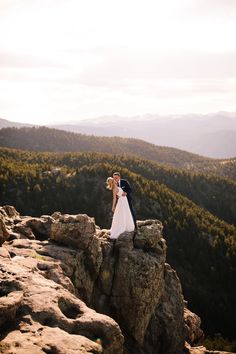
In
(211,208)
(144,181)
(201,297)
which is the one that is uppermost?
(144,181)

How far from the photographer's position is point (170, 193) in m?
107

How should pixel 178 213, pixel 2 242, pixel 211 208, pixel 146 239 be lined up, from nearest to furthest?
pixel 2 242
pixel 146 239
pixel 178 213
pixel 211 208

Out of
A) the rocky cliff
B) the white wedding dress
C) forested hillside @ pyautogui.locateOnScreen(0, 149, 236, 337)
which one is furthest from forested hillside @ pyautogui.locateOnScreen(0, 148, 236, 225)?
the rocky cliff

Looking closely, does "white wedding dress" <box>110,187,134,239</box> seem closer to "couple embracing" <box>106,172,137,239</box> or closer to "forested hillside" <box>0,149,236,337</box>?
"couple embracing" <box>106,172,137,239</box>

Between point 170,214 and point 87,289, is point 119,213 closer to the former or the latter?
point 87,289

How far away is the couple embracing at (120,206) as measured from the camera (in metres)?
23.1

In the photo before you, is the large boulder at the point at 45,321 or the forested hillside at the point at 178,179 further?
the forested hillside at the point at 178,179

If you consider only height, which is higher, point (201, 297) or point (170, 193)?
point (170, 193)

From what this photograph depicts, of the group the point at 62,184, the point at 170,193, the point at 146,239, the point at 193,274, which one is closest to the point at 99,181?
the point at 62,184

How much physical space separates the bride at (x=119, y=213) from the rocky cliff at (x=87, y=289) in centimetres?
49

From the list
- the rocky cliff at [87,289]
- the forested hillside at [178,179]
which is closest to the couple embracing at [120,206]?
the rocky cliff at [87,289]

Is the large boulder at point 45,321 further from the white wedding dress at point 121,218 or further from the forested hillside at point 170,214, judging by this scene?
the forested hillside at point 170,214

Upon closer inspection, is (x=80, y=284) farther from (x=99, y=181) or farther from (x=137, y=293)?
(x=99, y=181)

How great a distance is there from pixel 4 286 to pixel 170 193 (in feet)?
315
